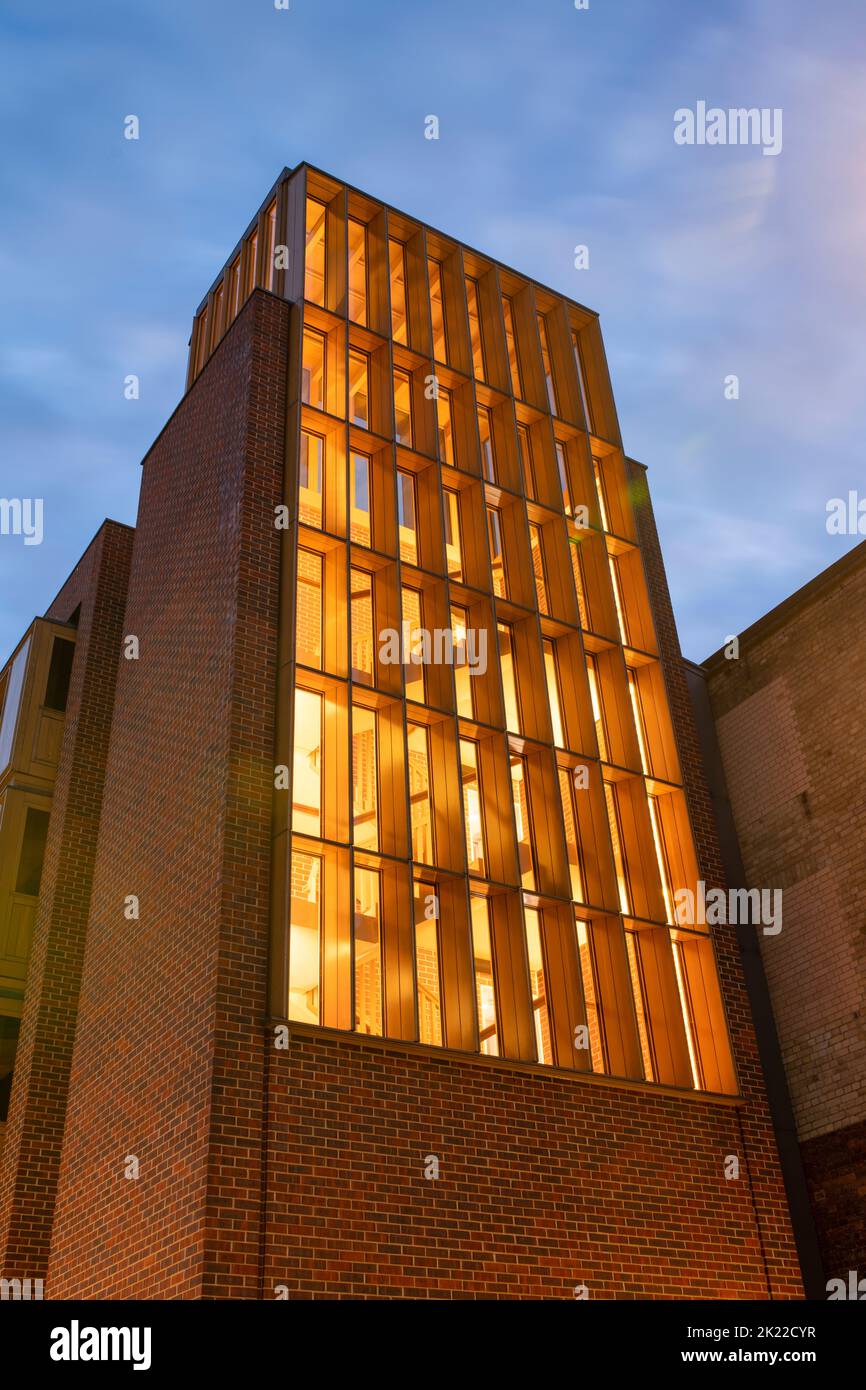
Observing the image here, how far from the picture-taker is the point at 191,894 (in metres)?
11.3

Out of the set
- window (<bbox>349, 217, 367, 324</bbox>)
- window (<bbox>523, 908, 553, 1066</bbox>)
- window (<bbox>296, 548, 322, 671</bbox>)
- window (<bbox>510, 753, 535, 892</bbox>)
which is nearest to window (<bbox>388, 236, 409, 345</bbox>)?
window (<bbox>349, 217, 367, 324</bbox>)

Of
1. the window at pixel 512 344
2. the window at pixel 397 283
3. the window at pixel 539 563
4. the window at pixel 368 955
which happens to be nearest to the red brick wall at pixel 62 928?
the window at pixel 368 955

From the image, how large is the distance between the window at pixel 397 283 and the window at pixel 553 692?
509 cm

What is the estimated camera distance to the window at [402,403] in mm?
15844

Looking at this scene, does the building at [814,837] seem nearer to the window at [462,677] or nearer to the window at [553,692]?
the window at [553,692]

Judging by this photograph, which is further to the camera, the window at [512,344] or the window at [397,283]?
the window at [512,344]

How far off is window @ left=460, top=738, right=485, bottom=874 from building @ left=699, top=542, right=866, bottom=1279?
231 inches

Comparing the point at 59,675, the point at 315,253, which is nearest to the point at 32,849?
the point at 59,675

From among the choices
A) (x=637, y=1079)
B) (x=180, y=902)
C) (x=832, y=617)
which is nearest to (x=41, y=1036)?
(x=180, y=902)

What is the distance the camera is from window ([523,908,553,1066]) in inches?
486

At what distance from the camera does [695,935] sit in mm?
13812

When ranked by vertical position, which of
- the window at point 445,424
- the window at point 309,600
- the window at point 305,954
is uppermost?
the window at point 445,424

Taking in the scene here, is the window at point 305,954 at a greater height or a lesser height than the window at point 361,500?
lesser

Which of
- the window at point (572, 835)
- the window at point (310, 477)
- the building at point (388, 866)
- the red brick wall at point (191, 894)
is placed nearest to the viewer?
the red brick wall at point (191, 894)
